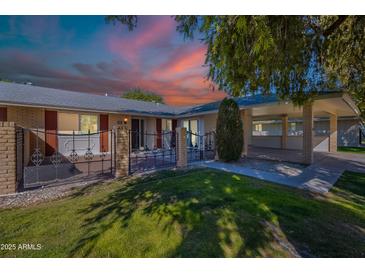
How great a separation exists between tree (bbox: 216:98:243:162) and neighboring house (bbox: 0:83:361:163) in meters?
1.89

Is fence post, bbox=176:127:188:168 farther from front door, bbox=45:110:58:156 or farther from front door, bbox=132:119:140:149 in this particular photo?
front door, bbox=45:110:58:156

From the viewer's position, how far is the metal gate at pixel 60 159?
5695 mm

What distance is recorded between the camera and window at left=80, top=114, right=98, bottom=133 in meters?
11.8

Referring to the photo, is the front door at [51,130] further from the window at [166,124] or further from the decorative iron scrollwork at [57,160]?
the window at [166,124]

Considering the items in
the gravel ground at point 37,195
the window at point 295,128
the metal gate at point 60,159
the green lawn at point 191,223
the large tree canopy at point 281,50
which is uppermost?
the large tree canopy at point 281,50

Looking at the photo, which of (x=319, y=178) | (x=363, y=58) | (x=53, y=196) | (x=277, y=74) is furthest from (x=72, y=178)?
(x=363, y=58)

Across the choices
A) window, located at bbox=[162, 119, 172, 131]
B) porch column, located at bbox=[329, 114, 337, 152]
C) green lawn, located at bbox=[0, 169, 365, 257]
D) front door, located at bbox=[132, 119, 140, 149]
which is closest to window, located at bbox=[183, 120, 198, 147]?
window, located at bbox=[162, 119, 172, 131]

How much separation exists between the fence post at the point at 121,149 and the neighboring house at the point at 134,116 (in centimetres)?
208

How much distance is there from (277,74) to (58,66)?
37.5 feet

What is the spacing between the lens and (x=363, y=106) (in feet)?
47.6

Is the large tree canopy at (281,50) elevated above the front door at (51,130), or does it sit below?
above

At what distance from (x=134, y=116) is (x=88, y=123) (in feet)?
11.3

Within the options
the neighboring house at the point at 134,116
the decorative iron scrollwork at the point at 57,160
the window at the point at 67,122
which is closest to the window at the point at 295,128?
the neighboring house at the point at 134,116
